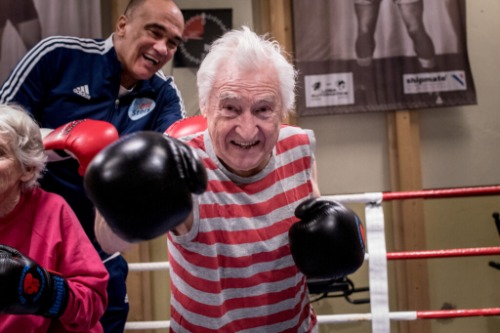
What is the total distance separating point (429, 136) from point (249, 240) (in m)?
2.60

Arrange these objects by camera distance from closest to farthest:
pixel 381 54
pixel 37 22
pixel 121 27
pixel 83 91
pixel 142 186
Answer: pixel 142 186 → pixel 83 91 → pixel 121 27 → pixel 37 22 → pixel 381 54

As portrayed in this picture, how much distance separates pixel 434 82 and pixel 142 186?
9.36ft

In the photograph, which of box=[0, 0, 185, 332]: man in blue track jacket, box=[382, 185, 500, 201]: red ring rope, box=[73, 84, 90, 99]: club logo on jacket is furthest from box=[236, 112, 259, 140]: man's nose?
box=[382, 185, 500, 201]: red ring rope

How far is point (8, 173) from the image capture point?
53.4 inches

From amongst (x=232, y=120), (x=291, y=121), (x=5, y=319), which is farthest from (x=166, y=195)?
(x=291, y=121)

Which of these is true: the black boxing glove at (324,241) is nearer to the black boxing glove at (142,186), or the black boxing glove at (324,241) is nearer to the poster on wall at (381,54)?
the black boxing glove at (142,186)

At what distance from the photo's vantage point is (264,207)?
1.25 metres

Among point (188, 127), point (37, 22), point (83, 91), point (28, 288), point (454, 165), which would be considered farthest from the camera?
point (454, 165)

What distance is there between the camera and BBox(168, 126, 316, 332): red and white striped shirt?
1.20 meters

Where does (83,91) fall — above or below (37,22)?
below

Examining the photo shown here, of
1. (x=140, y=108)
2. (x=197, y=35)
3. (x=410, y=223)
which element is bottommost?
(x=410, y=223)

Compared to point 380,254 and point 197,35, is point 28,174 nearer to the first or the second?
point 380,254

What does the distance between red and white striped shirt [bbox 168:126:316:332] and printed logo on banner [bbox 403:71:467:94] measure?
7.61ft

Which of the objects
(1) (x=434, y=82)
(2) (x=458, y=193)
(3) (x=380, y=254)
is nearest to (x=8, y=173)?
(3) (x=380, y=254)
